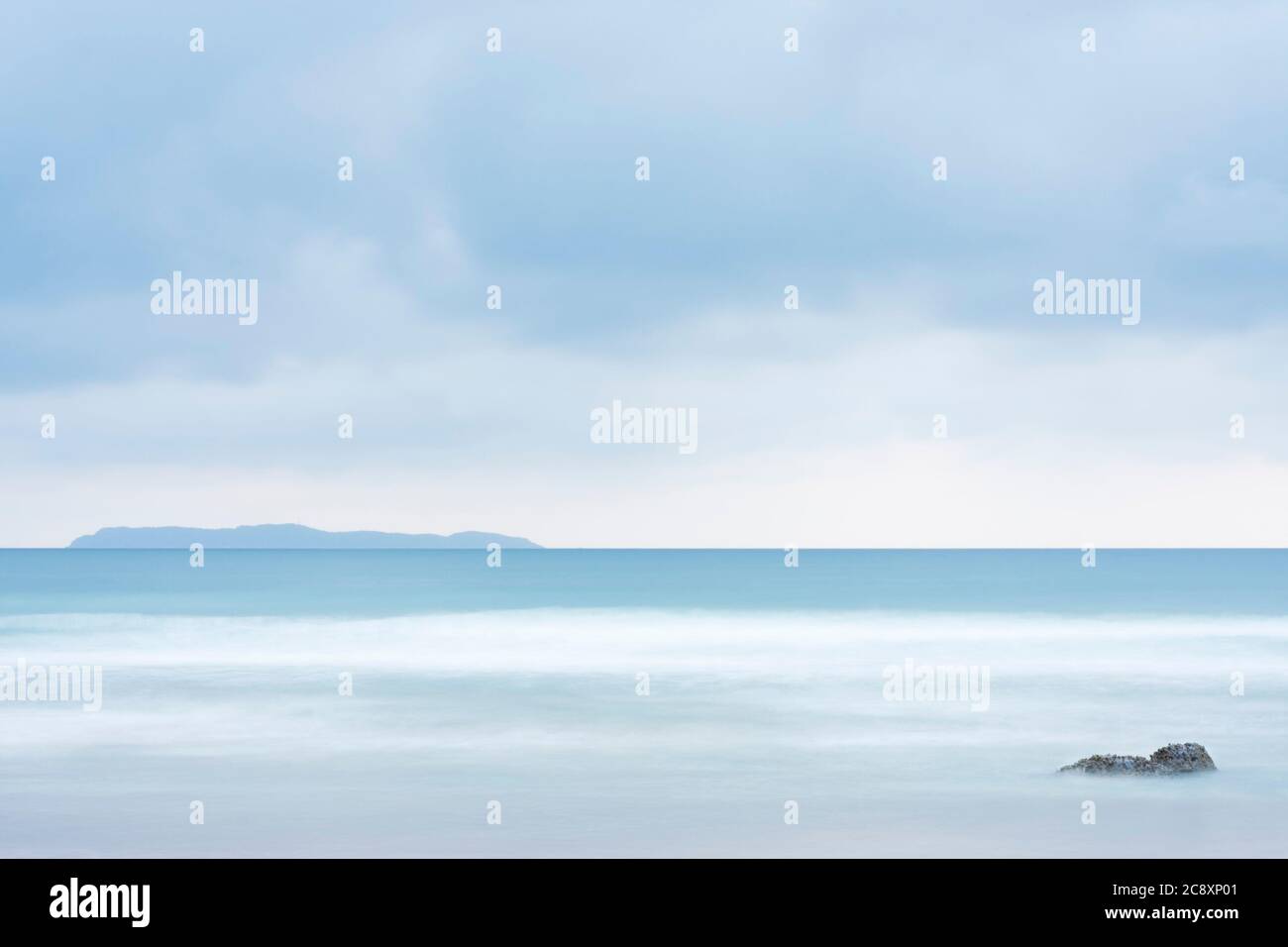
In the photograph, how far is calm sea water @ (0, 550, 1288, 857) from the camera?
11.0 m

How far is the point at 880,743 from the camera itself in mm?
15312

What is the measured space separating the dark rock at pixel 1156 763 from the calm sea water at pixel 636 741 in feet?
0.66

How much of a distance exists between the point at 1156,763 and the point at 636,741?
5973 millimetres

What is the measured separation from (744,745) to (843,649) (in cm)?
1318

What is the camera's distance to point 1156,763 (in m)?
12.4

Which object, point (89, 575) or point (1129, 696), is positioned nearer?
point (1129, 696)

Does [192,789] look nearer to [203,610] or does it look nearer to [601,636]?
[601,636]

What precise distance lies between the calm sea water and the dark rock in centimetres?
20
